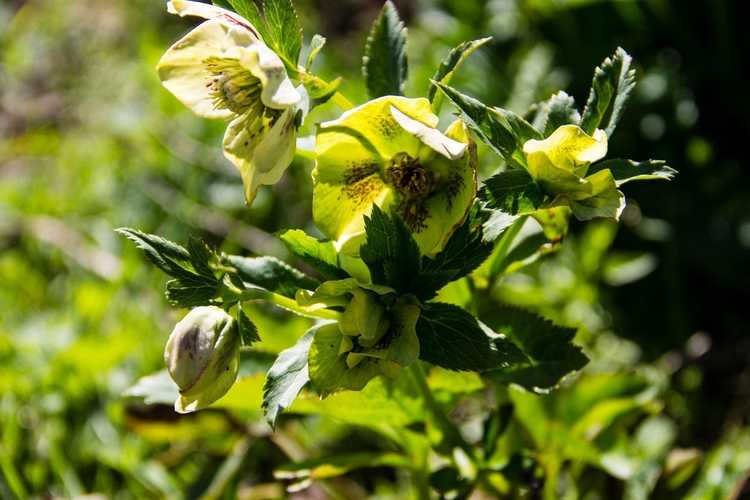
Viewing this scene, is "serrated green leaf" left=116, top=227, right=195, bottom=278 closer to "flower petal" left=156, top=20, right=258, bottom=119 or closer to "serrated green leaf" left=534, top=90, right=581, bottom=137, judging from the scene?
"flower petal" left=156, top=20, right=258, bottom=119

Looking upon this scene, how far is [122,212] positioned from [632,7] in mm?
1107

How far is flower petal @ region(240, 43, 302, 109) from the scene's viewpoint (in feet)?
2.26

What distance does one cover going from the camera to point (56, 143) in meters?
2.22

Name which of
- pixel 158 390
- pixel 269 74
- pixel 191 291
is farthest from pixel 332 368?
pixel 158 390

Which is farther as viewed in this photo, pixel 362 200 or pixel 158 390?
pixel 158 390

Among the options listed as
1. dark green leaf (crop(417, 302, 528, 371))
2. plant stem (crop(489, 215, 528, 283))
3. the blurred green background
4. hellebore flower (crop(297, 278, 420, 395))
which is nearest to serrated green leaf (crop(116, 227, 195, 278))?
hellebore flower (crop(297, 278, 420, 395))

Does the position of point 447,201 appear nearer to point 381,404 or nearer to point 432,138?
point 432,138

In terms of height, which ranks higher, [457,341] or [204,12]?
[204,12]

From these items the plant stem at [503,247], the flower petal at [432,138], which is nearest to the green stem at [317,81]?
the flower petal at [432,138]

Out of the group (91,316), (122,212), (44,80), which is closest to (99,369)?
(91,316)

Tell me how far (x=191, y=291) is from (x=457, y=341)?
0.76ft

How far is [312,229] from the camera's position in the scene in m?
1.69

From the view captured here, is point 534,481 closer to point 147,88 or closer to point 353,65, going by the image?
point 353,65

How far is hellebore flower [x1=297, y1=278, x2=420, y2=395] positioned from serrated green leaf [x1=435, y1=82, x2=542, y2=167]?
15 cm
